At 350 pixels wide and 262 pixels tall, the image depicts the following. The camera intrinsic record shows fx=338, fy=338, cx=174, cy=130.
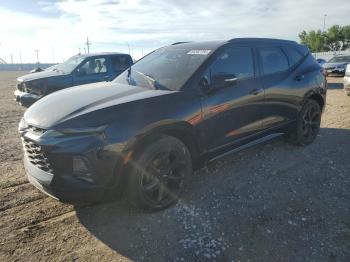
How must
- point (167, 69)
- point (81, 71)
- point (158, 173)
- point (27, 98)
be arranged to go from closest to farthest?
1. point (158, 173)
2. point (167, 69)
3. point (27, 98)
4. point (81, 71)

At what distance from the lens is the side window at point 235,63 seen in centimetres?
422

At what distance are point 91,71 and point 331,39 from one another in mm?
57816

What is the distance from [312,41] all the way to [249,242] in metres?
63.6

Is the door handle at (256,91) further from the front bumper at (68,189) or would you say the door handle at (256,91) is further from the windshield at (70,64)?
the windshield at (70,64)

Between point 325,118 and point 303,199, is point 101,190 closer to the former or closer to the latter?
point 303,199

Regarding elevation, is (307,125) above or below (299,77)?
below

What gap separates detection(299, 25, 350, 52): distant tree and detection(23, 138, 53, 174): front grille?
61.2 metres

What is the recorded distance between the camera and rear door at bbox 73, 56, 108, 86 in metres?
9.76

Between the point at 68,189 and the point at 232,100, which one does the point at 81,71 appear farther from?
the point at 68,189

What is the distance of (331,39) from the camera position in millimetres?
57906

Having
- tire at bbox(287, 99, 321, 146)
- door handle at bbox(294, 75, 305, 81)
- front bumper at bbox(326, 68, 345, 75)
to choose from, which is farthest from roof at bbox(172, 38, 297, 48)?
front bumper at bbox(326, 68, 345, 75)

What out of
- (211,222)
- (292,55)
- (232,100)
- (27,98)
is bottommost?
(211,222)

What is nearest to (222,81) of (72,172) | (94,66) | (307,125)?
(72,172)

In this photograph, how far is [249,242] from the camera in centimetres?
319
